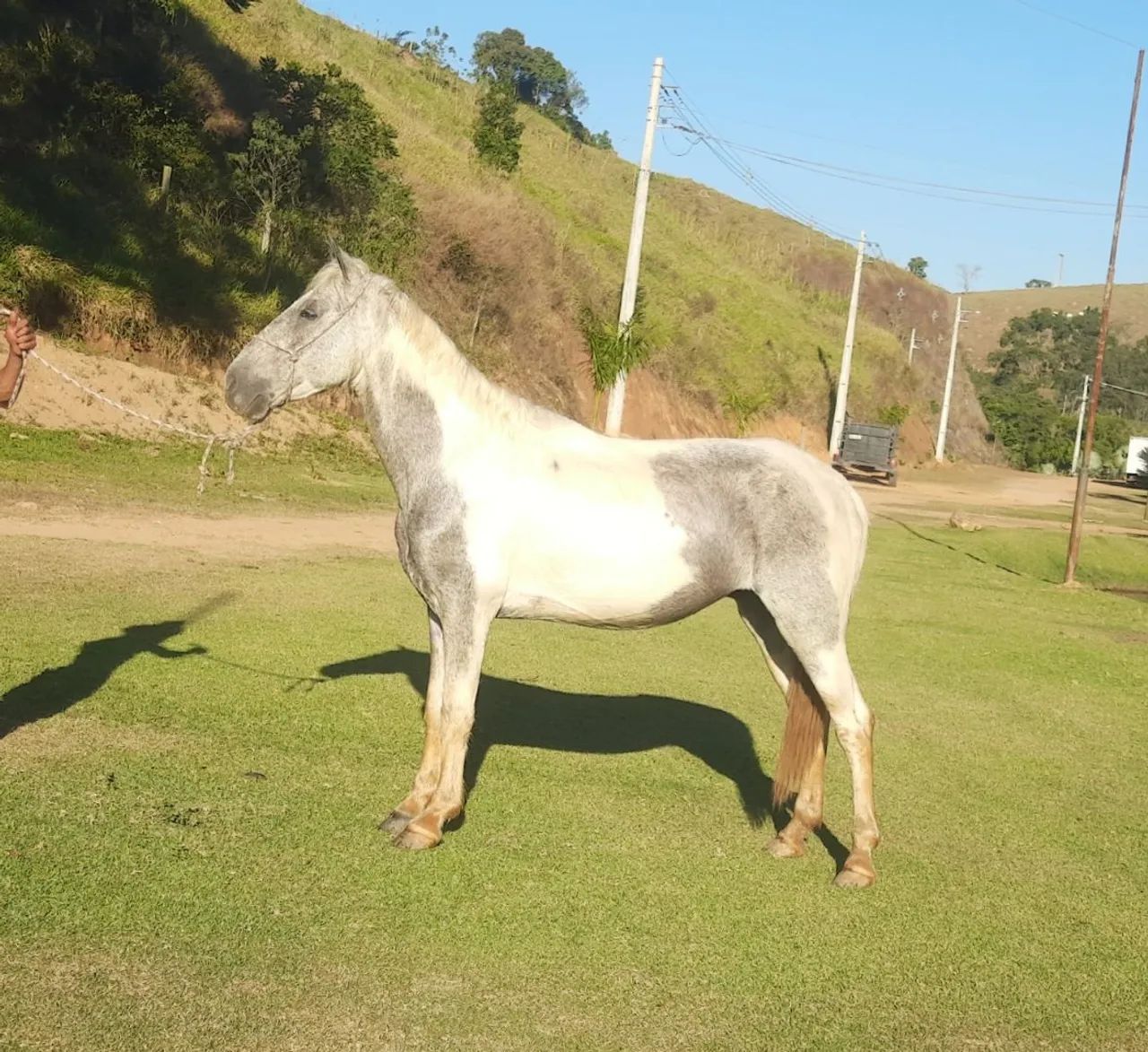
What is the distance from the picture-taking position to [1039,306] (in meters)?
162

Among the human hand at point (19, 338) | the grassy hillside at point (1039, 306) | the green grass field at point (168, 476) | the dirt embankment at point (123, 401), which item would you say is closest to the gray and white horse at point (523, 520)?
the human hand at point (19, 338)

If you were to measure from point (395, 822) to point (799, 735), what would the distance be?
80.6 inches

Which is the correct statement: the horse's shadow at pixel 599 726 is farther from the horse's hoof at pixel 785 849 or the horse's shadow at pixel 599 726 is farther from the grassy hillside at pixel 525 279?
the grassy hillside at pixel 525 279

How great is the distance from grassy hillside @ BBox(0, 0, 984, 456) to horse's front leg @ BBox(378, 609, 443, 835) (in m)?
16.9

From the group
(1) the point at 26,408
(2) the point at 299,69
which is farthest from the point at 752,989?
(2) the point at 299,69

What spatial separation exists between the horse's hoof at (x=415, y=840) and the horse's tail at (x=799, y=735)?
1777 millimetres

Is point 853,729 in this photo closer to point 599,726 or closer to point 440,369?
point 599,726

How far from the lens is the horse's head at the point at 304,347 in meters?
5.77

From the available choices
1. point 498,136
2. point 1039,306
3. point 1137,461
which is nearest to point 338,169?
point 498,136

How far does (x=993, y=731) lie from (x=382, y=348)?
18.5ft

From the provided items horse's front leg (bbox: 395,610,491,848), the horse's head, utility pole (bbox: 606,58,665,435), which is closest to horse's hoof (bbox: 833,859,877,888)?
horse's front leg (bbox: 395,610,491,848)

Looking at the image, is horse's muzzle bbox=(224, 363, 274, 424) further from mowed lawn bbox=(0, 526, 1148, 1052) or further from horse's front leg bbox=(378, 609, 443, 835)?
mowed lawn bbox=(0, 526, 1148, 1052)

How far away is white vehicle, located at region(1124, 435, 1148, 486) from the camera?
64.6m

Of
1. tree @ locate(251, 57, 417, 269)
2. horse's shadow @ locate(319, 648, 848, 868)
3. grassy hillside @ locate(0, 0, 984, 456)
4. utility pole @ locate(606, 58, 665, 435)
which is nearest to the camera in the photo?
horse's shadow @ locate(319, 648, 848, 868)
